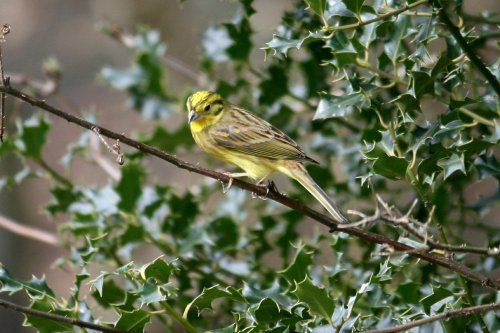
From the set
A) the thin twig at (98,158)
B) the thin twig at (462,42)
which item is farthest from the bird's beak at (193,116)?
the thin twig at (462,42)

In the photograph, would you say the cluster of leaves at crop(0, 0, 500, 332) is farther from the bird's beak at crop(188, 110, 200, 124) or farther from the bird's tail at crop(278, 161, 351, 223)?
the bird's beak at crop(188, 110, 200, 124)

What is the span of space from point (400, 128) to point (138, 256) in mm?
4791

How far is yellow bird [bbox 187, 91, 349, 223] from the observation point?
11.8 feet

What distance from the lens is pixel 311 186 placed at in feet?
11.2

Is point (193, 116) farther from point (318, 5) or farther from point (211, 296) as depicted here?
point (211, 296)

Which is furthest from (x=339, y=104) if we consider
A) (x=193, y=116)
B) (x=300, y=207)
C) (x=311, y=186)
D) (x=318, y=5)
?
(x=193, y=116)

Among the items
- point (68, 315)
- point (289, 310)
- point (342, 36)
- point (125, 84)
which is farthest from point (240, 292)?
point (125, 84)

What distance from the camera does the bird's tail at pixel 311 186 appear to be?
3.21 meters

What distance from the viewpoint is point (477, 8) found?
752 centimetres

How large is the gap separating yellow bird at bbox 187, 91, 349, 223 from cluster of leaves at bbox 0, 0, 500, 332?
0.64ft

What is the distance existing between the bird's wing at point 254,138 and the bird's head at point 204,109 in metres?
Answer: 0.05

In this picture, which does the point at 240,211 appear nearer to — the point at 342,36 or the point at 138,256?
the point at 342,36

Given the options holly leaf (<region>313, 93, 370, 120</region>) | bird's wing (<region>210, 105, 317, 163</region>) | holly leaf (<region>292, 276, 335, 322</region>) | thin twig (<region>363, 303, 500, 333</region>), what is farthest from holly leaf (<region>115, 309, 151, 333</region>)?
bird's wing (<region>210, 105, 317, 163</region>)

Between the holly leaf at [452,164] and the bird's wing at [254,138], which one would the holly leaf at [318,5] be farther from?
the bird's wing at [254,138]
